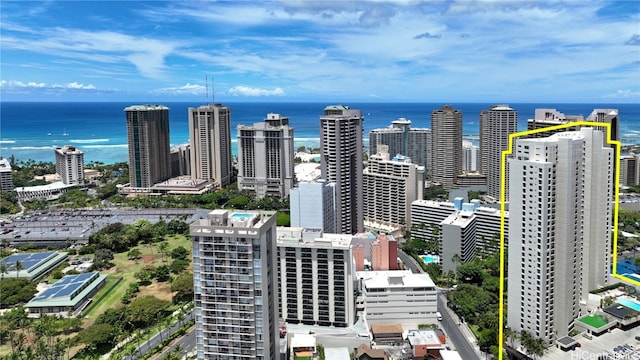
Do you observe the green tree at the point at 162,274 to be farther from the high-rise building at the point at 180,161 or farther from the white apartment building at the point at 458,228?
the high-rise building at the point at 180,161

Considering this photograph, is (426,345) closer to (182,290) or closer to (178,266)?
(182,290)

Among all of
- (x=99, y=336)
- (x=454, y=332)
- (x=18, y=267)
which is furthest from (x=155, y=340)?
(x=454, y=332)

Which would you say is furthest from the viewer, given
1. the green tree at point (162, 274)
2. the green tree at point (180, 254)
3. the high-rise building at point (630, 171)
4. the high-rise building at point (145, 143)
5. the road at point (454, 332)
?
the high-rise building at point (145, 143)

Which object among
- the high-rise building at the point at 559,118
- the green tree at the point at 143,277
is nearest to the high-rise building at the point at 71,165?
the green tree at the point at 143,277

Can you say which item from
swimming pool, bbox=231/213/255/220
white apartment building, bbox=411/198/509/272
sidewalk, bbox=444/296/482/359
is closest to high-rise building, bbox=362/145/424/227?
white apartment building, bbox=411/198/509/272

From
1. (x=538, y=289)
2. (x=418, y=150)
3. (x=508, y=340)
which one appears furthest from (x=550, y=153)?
(x=418, y=150)

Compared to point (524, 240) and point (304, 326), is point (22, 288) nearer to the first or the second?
point (304, 326)

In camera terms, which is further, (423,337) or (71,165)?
(71,165)

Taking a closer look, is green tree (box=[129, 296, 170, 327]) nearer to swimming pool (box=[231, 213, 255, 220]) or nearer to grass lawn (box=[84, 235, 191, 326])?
grass lawn (box=[84, 235, 191, 326])
